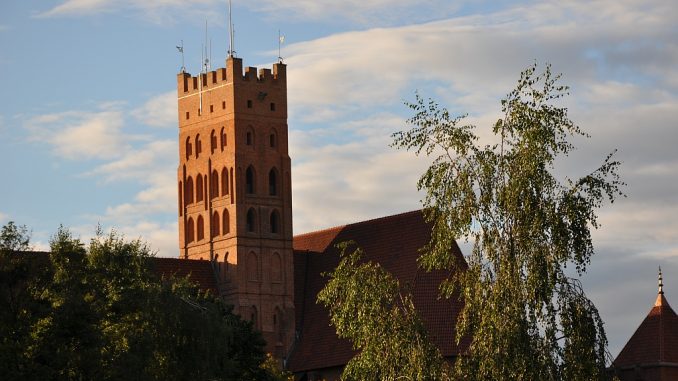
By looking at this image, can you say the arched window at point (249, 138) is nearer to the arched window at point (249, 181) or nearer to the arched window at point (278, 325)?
the arched window at point (249, 181)

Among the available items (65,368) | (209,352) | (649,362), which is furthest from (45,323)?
(649,362)

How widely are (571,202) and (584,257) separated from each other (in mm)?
1498

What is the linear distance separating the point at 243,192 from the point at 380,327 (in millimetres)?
46586

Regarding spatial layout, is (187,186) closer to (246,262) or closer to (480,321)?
(246,262)

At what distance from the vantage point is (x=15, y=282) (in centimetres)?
5669

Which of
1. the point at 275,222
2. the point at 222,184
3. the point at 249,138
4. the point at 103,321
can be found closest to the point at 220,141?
the point at 249,138

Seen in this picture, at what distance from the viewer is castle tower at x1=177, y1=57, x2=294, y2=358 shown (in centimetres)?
9544

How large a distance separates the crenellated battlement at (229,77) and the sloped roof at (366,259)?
857 centimetres

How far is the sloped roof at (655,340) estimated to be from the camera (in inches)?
3438

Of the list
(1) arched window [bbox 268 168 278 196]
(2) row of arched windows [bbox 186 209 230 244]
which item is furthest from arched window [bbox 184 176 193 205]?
(1) arched window [bbox 268 168 278 196]

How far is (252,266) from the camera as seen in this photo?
3767 inches

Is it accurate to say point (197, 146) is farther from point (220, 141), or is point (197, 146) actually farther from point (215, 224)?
point (215, 224)

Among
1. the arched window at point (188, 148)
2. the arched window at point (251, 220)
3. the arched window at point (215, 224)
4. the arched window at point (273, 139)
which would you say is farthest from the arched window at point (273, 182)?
the arched window at point (188, 148)

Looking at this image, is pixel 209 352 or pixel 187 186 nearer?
pixel 209 352
